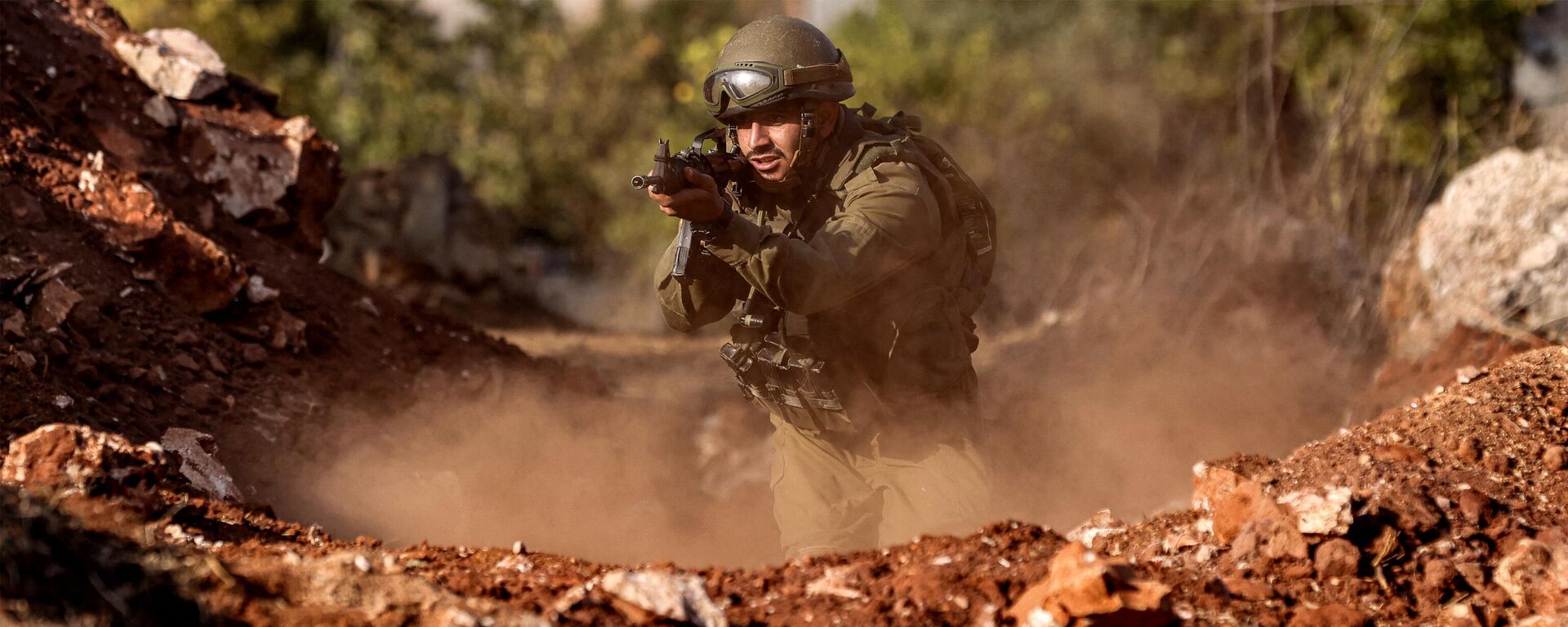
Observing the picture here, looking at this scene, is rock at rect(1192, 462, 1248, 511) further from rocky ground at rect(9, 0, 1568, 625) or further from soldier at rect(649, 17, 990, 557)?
soldier at rect(649, 17, 990, 557)

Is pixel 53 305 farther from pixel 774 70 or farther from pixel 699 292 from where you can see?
pixel 774 70

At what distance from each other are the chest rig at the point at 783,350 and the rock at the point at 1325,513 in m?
1.46

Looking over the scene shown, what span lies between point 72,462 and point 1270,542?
303 centimetres

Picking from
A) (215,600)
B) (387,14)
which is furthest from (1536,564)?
(387,14)

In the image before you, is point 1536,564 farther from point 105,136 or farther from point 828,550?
point 105,136

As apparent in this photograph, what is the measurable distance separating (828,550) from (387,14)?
42.1ft

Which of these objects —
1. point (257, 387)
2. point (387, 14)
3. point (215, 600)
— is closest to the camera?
point (215, 600)

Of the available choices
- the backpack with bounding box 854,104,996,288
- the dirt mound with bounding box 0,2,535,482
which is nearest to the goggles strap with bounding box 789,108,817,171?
the backpack with bounding box 854,104,996,288

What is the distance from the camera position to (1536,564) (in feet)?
10.8

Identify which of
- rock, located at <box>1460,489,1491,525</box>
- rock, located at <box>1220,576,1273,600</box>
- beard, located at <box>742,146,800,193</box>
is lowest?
rock, located at <box>1220,576,1273,600</box>

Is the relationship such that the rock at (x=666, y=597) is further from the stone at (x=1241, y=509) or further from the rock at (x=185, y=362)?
the rock at (x=185, y=362)

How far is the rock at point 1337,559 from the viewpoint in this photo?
3311 millimetres

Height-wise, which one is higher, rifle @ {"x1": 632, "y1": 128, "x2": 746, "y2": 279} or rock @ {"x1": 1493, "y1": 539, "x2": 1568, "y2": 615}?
rifle @ {"x1": 632, "y1": 128, "x2": 746, "y2": 279}

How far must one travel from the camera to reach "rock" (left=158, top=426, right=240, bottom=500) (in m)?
4.52
